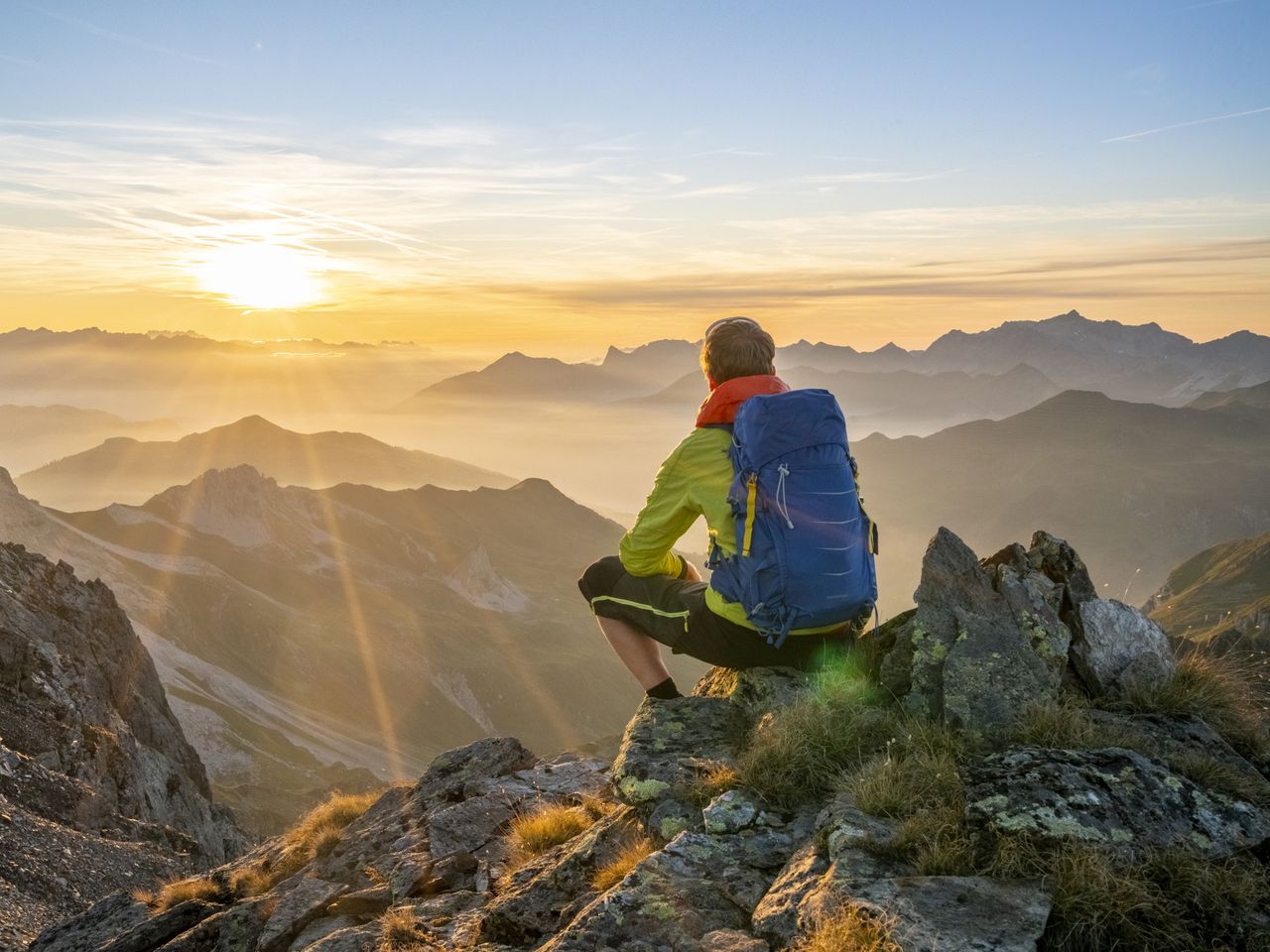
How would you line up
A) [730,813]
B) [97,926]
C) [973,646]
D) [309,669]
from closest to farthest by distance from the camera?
[730,813], [973,646], [97,926], [309,669]

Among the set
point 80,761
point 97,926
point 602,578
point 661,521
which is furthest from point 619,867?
point 80,761

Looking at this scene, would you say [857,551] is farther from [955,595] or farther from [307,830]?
[307,830]

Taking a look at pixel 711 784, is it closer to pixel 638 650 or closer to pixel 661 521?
pixel 638 650

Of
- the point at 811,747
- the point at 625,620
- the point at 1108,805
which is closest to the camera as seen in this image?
the point at 1108,805

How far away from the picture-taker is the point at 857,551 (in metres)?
7.43

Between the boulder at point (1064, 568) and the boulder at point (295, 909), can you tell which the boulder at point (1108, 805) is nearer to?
the boulder at point (1064, 568)

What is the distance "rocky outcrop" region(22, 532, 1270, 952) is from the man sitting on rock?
0.52 meters

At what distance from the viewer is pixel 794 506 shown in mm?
7117

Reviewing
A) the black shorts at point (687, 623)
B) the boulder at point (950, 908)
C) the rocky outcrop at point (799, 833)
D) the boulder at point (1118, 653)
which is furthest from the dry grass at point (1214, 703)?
the boulder at point (950, 908)

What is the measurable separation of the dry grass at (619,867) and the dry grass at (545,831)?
151cm

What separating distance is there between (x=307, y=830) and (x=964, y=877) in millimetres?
→ 9747

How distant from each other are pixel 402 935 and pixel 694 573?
4.24 meters

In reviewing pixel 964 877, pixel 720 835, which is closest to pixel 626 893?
pixel 720 835

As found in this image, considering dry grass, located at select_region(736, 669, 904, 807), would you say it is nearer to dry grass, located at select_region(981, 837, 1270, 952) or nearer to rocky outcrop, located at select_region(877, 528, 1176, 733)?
rocky outcrop, located at select_region(877, 528, 1176, 733)
